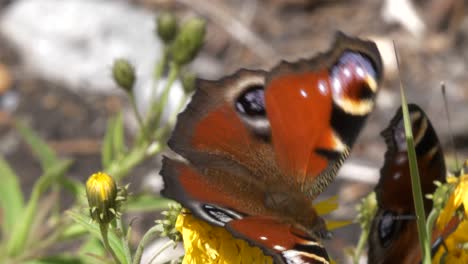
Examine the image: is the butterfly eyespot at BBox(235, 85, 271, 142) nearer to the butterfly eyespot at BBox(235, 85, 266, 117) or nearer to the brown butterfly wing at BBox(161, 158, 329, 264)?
the butterfly eyespot at BBox(235, 85, 266, 117)

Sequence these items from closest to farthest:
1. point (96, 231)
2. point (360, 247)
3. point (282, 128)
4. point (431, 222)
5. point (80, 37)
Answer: point (431, 222) < point (96, 231) < point (282, 128) < point (360, 247) < point (80, 37)

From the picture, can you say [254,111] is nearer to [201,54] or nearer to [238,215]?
[238,215]

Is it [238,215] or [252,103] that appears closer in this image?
[238,215]

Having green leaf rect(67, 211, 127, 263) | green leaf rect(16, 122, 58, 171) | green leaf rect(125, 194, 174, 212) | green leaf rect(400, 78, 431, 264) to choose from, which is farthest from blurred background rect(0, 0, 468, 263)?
green leaf rect(400, 78, 431, 264)

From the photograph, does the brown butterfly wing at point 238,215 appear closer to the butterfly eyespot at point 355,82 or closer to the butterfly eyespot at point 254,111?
the butterfly eyespot at point 254,111

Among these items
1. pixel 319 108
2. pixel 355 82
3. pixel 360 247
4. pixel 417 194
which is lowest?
pixel 360 247

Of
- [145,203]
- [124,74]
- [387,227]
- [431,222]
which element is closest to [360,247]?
[387,227]

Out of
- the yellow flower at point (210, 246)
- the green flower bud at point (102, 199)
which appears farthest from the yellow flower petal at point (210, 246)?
the green flower bud at point (102, 199)
